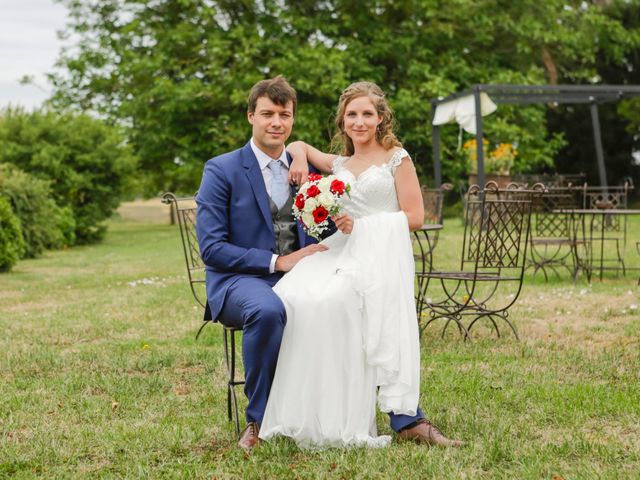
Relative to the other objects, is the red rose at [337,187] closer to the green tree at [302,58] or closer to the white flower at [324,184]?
the white flower at [324,184]

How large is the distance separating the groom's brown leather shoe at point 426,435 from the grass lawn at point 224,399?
103 millimetres

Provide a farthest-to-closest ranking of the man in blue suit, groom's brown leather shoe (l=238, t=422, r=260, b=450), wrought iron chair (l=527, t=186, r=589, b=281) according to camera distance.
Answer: wrought iron chair (l=527, t=186, r=589, b=281)
the man in blue suit
groom's brown leather shoe (l=238, t=422, r=260, b=450)

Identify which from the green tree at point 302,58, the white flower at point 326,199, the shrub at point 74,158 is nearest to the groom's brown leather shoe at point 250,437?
the white flower at point 326,199

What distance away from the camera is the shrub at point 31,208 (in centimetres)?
1669

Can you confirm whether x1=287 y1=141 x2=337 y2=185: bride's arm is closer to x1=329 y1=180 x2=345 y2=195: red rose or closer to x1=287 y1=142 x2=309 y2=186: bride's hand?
x1=287 y1=142 x2=309 y2=186: bride's hand

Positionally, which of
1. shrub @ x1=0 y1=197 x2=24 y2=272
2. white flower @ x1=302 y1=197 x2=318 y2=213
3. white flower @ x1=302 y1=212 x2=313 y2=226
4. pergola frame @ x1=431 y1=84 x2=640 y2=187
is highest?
pergola frame @ x1=431 y1=84 x2=640 y2=187

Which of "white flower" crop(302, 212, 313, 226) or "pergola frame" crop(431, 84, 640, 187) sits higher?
"pergola frame" crop(431, 84, 640, 187)

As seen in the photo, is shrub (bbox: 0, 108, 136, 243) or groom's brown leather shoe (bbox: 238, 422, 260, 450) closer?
groom's brown leather shoe (bbox: 238, 422, 260, 450)

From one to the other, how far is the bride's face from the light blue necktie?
444mm

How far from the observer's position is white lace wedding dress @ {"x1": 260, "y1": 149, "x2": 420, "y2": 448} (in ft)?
13.4

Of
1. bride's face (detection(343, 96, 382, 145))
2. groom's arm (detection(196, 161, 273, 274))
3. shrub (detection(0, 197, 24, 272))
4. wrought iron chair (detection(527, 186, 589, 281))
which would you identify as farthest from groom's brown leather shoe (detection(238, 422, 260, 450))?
shrub (detection(0, 197, 24, 272))

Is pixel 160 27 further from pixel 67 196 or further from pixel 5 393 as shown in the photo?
pixel 5 393

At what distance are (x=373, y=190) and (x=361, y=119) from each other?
0.40 meters

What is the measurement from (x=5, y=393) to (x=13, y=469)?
5.10ft
